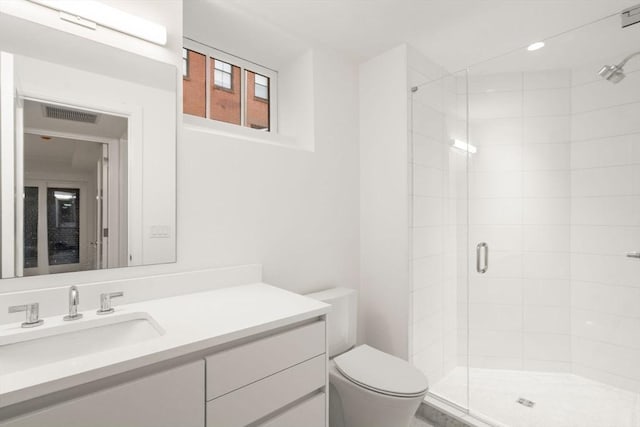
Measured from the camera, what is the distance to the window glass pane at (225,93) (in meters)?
1.91

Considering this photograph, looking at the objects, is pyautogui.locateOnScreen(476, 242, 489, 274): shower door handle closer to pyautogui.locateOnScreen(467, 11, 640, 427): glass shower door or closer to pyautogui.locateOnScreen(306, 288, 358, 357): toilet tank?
pyautogui.locateOnScreen(467, 11, 640, 427): glass shower door

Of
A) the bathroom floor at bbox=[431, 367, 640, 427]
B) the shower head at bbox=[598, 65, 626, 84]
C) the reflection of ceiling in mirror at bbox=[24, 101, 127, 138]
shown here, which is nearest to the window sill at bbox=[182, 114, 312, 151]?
the reflection of ceiling in mirror at bbox=[24, 101, 127, 138]

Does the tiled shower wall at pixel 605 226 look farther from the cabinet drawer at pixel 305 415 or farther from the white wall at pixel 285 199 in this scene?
the cabinet drawer at pixel 305 415

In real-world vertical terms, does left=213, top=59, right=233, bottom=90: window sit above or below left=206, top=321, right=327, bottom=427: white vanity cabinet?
above

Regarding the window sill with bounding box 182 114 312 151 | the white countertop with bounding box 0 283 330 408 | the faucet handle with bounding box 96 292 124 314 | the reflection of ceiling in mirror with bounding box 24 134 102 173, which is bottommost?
the white countertop with bounding box 0 283 330 408

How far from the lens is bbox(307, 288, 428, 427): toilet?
1.39 metres

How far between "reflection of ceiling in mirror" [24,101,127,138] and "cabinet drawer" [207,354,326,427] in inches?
44.3

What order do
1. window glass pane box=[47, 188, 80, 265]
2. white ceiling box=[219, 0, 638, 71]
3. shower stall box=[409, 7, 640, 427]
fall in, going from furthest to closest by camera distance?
shower stall box=[409, 7, 640, 427], white ceiling box=[219, 0, 638, 71], window glass pane box=[47, 188, 80, 265]

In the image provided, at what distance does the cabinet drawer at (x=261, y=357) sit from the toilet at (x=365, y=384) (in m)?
0.28

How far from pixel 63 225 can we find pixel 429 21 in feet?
6.80

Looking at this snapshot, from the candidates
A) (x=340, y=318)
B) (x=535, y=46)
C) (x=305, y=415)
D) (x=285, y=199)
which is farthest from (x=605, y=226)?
(x=305, y=415)

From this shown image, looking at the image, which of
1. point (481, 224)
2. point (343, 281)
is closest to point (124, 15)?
point (343, 281)

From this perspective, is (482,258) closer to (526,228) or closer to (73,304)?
(526,228)

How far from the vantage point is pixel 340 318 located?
183cm
